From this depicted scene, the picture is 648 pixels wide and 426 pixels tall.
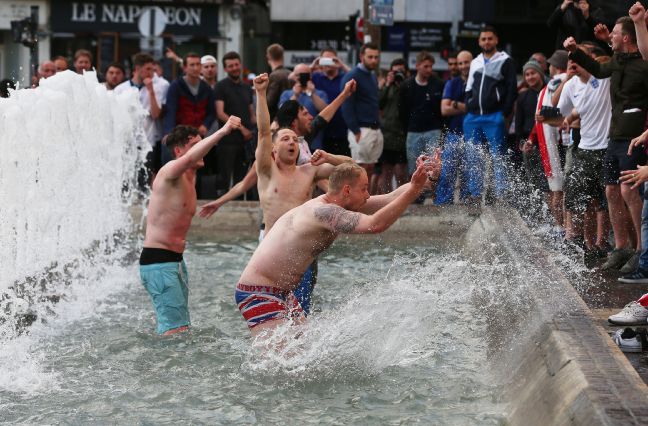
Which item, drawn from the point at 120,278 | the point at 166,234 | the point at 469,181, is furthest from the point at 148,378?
the point at 469,181

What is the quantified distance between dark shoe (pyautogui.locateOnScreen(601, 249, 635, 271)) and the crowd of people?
0.01 metres

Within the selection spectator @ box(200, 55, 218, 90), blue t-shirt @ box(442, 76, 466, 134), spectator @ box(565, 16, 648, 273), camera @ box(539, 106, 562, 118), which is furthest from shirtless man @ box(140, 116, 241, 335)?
spectator @ box(200, 55, 218, 90)

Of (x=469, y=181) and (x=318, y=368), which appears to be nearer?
(x=318, y=368)

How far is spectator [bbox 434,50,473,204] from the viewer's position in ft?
45.6

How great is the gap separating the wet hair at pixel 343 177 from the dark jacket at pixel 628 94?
3.38 metres

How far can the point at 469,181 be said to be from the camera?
1327 centimetres

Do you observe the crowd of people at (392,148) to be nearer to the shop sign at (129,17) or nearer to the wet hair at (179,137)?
the wet hair at (179,137)

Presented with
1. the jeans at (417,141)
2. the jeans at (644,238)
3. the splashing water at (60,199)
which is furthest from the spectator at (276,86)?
the jeans at (644,238)

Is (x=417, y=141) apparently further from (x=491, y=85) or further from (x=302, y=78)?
(x=302, y=78)

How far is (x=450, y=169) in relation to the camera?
1387 cm

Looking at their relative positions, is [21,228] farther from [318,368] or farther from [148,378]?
[318,368]

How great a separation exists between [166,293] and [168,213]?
1.91ft

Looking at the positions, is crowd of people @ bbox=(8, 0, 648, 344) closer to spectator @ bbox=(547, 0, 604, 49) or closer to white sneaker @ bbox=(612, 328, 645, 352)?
spectator @ bbox=(547, 0, 604, 49)

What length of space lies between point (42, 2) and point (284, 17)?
9005mm
